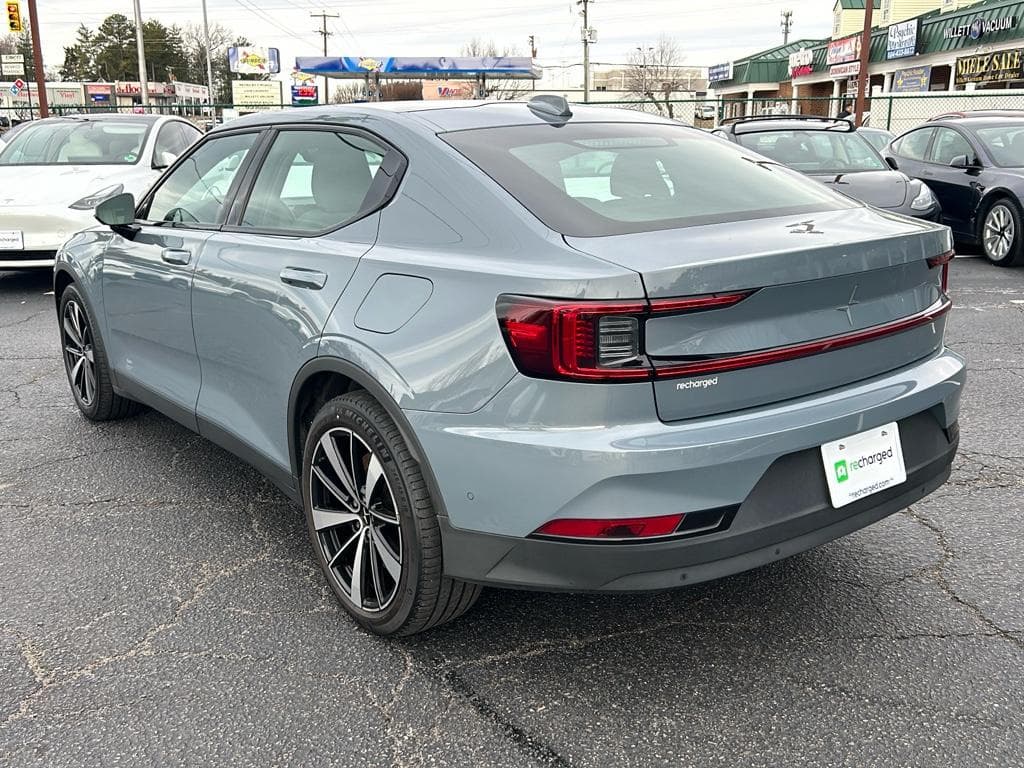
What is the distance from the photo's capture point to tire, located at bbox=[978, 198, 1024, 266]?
9469 mm

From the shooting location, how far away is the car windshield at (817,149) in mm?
9883

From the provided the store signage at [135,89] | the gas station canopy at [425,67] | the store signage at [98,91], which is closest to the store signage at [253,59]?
the store signage at [135,89]

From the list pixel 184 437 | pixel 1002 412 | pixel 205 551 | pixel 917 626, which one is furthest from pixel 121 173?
pixel 917 626

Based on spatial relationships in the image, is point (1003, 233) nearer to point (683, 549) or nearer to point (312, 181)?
point (312, 181)

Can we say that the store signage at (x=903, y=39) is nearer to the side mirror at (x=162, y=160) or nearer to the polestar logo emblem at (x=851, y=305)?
the side mirror at (x=162, y=160)

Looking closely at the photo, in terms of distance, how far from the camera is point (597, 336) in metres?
2.15

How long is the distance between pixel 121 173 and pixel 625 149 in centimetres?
721

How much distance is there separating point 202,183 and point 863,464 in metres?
2.80

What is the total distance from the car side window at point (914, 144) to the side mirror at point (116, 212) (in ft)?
32.2

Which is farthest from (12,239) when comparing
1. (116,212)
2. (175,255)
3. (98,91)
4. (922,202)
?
(98,91)

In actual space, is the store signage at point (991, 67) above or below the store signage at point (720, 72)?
below

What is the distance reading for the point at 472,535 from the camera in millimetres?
2363

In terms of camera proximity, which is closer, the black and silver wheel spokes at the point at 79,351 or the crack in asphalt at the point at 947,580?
the crack in asphalt at the point at 947,580

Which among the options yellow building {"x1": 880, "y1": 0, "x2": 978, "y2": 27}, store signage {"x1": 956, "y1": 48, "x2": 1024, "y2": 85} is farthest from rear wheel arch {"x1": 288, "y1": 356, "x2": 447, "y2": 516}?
yellow building {"x1": 880, "y1": 0, "x2": 978, "y2": 27}
